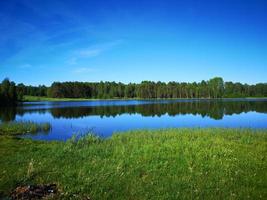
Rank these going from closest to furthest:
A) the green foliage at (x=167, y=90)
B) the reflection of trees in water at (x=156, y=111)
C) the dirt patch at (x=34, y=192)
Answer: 1. the dirt patch at (x=34, y=192)
2. the reflection of trees in water at (x=156, y=111)
3. the green foliage at (x=167, y=90)

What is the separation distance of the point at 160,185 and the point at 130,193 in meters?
1.28

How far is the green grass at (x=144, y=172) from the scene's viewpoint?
8.80 m

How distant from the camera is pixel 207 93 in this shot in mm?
184750

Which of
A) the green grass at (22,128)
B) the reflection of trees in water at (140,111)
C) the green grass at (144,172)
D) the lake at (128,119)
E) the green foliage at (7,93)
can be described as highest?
Answer: the green foliage at (7,93)

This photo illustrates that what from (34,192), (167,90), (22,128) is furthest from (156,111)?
(167,90)

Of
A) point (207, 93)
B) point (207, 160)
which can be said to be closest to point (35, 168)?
point (207, 160)

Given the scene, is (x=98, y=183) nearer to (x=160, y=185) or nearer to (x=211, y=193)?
(x=160, y=185)

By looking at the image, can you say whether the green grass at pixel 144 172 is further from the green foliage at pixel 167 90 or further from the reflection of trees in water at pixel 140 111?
the green foliage at pixel 167 90

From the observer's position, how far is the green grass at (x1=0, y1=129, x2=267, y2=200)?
8.80 metres

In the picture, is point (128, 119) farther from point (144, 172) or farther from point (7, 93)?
point (7, 93)

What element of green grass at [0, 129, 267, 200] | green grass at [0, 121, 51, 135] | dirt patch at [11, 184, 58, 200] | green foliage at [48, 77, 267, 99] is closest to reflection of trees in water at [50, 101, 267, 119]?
green grass at [0, 121, 51, 135]

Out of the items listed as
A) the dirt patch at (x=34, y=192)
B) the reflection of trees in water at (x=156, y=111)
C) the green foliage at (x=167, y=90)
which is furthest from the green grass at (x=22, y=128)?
the green foliage at (x=167, y=90)

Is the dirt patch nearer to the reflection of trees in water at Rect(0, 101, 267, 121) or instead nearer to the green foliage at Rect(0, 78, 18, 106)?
A: the reflection of trees in water at Rect(0, 101, 267, 121)

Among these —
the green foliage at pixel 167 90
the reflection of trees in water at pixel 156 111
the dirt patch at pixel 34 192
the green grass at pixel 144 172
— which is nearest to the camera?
the dirt patch at pixel 34 192
